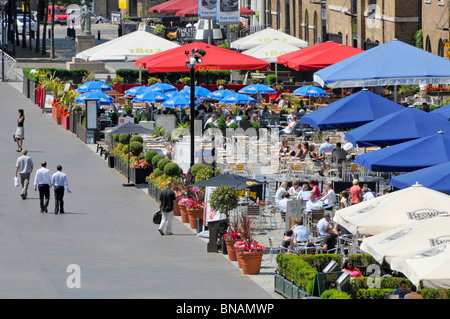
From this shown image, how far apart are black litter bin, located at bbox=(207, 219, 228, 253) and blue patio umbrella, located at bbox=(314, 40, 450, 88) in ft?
34.2

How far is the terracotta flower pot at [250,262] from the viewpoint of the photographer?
2153cm

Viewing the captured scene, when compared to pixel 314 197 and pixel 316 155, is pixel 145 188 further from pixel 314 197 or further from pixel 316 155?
pixel 314 197

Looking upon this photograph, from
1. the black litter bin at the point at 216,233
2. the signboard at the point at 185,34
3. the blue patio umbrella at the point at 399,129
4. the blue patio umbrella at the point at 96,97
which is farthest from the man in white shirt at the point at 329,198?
the signboard at the point at 185,34

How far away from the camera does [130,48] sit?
159ft

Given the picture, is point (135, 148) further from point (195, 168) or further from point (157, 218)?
point (157, 218)

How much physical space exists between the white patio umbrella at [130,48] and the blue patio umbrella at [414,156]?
25699 mm

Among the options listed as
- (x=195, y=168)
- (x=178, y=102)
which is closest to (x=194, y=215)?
(x=195, y=168)

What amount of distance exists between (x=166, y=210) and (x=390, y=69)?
35.0ft

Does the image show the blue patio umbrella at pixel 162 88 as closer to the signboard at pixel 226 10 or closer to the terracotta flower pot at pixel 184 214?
the signboard at pixel 226 10

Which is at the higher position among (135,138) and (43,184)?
(135,138)

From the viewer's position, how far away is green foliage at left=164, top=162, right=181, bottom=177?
1167 inches

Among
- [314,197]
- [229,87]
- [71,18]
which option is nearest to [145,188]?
[314,197]

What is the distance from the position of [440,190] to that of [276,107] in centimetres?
2628
